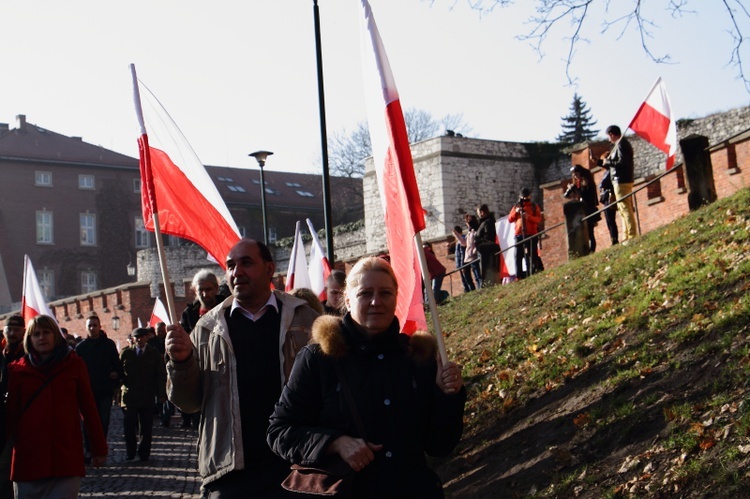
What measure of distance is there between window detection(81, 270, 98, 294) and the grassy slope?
61.1m

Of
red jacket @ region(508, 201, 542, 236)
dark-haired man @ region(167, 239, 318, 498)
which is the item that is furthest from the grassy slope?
red jacket @ region(508, 201, 542, 236)

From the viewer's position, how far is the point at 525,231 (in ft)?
70.2

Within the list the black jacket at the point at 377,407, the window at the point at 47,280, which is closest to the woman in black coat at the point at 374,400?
the black jacket at the point at 377,407

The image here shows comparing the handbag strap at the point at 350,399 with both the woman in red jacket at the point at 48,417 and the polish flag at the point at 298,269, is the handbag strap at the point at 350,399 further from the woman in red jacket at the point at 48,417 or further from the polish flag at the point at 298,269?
the polish flag at the point at 298,269

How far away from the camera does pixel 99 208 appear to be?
74.0m

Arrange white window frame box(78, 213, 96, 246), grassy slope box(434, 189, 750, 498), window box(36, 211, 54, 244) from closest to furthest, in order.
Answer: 1. grassy slope box(434, 189, 750, 498)
2. window box(36, 211, 54, 244)
3. white window frame box(78, 213, 96, 246)

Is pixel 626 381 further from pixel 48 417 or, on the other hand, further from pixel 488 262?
pixel 488 262

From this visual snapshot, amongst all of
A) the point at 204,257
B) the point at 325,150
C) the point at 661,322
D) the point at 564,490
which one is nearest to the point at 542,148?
the point at 204,257

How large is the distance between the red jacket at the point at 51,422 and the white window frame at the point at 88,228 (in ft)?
221

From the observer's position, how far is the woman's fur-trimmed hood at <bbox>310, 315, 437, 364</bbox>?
4457mm

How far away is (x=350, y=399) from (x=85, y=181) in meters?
72.2

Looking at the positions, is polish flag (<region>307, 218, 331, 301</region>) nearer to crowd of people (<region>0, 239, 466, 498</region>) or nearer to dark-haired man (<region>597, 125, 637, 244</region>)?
dark-haired man (<region>597, 125, 637, 244</region>)

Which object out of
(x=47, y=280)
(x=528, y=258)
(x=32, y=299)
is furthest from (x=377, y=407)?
(x=47, y=280)

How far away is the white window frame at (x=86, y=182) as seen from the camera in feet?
242
